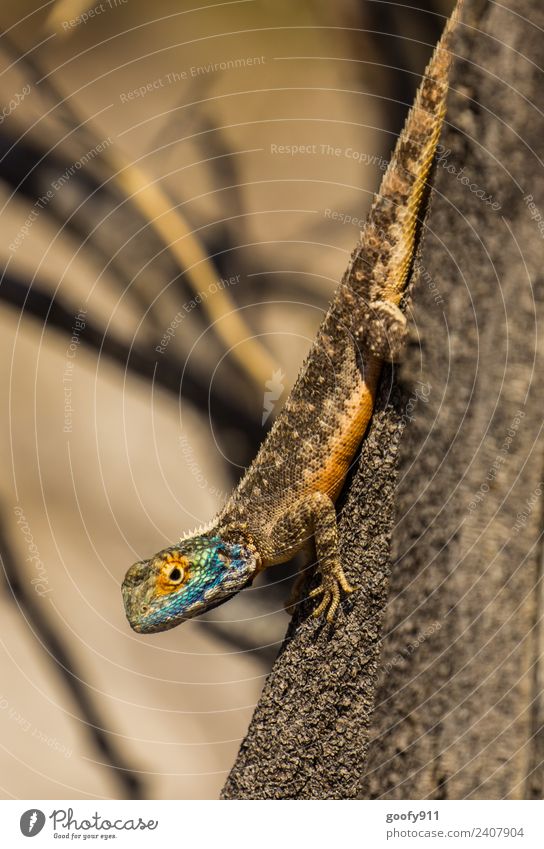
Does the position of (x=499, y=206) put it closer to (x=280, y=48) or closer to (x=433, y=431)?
(x=433, y=431)

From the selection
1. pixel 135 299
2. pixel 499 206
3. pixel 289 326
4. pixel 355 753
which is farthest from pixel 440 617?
pixel 135 299

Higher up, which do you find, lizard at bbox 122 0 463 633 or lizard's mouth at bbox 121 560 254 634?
lizard at bbox 122 0 463 633

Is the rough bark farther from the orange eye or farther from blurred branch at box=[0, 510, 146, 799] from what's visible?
blurred branch at box=[0, 510, 146, 799]

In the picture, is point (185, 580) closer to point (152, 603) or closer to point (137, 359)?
point (152, 603)

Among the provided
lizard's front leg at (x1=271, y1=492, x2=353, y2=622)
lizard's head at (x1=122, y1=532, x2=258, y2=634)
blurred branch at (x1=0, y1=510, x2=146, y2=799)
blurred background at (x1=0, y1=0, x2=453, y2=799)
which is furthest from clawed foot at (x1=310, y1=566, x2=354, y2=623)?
blurred branch at (x1=0, y1=510, x2=146, y2=799)

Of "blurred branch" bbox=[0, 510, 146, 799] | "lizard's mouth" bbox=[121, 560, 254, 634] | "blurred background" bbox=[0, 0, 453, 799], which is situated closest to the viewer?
"lizard's mouth" bbox=[121, 560, 254, 634]
